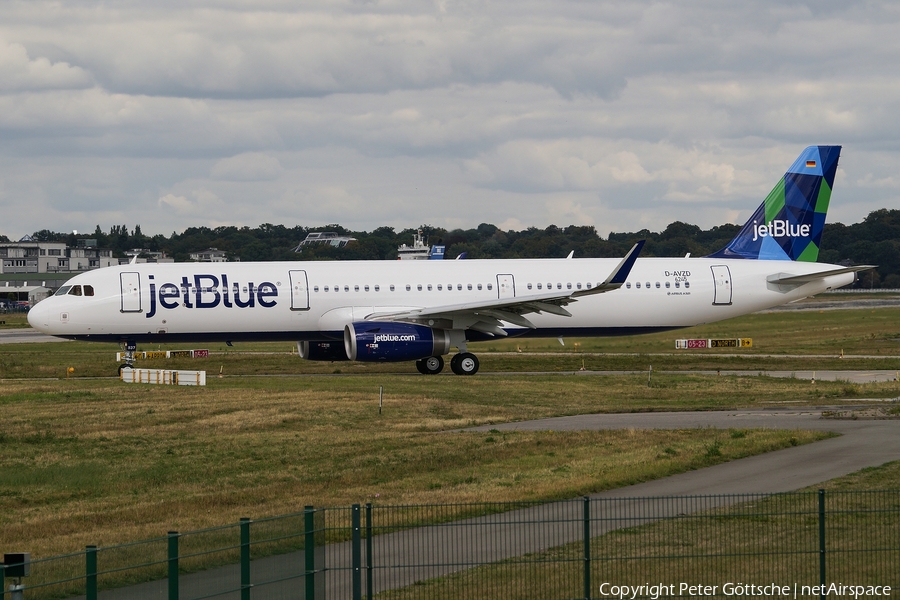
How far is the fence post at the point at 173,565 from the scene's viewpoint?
11.1 m

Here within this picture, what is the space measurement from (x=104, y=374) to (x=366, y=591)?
36.5 m

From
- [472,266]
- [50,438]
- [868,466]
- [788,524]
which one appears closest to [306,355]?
[472,266]

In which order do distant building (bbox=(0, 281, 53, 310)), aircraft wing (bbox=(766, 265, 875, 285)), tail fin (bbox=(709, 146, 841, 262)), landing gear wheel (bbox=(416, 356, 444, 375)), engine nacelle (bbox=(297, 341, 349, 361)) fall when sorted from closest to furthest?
landing gear wheel (bbox=(416, 356, 444, 375))
engine nacelle (bbox=(297, 341, 349, 361))
aircraft wing (bbox=(766, 265, 875, 285))
tail fin (bbox=(709, 146, 841, 262))
distant building (bbox=(0, 281, 53, 310))

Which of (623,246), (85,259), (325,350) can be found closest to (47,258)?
(85,259)

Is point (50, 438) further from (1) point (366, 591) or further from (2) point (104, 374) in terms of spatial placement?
(2) point (104, 374)

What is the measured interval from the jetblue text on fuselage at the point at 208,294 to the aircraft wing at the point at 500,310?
414 cm

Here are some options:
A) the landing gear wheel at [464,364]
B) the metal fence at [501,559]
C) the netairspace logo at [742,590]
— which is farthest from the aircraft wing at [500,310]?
the netairspace logo at [742,590]

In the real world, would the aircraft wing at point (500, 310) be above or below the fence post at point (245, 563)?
above

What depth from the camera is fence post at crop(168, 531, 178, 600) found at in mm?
11141

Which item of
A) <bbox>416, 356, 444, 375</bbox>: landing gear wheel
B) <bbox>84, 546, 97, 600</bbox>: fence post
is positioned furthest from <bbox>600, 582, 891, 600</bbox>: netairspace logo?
<bbox>416, 356, 444, 375</bbox>: landing gear wheel

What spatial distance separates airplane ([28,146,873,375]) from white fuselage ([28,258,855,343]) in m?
0.05

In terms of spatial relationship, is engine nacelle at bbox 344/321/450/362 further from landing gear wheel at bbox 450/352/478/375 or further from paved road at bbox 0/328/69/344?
paved road at bbox 0/328/69/344

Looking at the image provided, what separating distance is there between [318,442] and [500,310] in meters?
16.1

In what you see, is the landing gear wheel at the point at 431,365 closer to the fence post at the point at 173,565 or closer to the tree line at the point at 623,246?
the fence post at the point at 173,565
